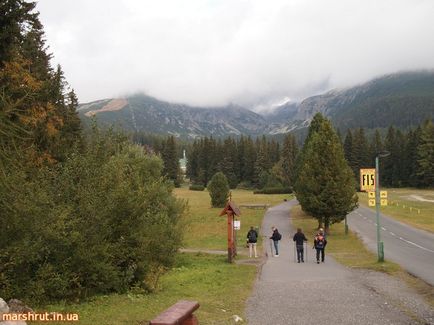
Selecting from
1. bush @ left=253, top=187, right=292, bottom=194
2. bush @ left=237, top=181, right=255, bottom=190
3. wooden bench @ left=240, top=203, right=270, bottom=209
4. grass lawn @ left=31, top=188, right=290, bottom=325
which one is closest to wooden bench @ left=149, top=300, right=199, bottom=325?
grass lawn @ left=31, top=188, right=290, bottom=325

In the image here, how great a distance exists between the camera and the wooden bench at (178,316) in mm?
7729

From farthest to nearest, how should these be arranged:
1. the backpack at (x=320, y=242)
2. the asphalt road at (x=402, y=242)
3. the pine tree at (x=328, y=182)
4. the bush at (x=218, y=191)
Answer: the bush at (x=218, y=191), the pine tree at (x=328, y=182), the backpack at (x=320, y=242), the asphalt road at (x=402, y=242)

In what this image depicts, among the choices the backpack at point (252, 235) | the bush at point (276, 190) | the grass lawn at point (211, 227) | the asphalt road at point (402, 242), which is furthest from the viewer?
the bush at point (276, 190)

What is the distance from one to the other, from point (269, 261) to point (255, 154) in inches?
4379

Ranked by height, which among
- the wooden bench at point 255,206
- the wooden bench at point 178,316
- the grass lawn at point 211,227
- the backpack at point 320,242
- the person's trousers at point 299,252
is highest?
the wooden bench at point 178,316

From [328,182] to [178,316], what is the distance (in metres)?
32.1

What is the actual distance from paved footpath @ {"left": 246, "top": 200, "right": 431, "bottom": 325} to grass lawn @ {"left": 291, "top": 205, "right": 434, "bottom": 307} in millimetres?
1491

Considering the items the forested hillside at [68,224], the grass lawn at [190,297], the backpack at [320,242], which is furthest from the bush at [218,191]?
the forested hillside at [68,224]

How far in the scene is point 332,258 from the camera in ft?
87.3

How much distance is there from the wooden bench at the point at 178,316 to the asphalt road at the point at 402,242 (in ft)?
37.3

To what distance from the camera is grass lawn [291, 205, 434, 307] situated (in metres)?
16.8

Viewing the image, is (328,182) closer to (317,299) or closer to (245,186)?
(317,299)

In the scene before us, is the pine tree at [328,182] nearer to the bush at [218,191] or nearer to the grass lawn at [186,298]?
the grass lawn at [186,298]

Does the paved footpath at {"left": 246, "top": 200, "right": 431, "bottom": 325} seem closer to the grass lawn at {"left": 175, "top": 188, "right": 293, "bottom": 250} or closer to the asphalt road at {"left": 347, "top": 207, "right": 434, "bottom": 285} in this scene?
the asphalt road at {"left": 347, "top": 207, "right": 434, "bottom": 285}
